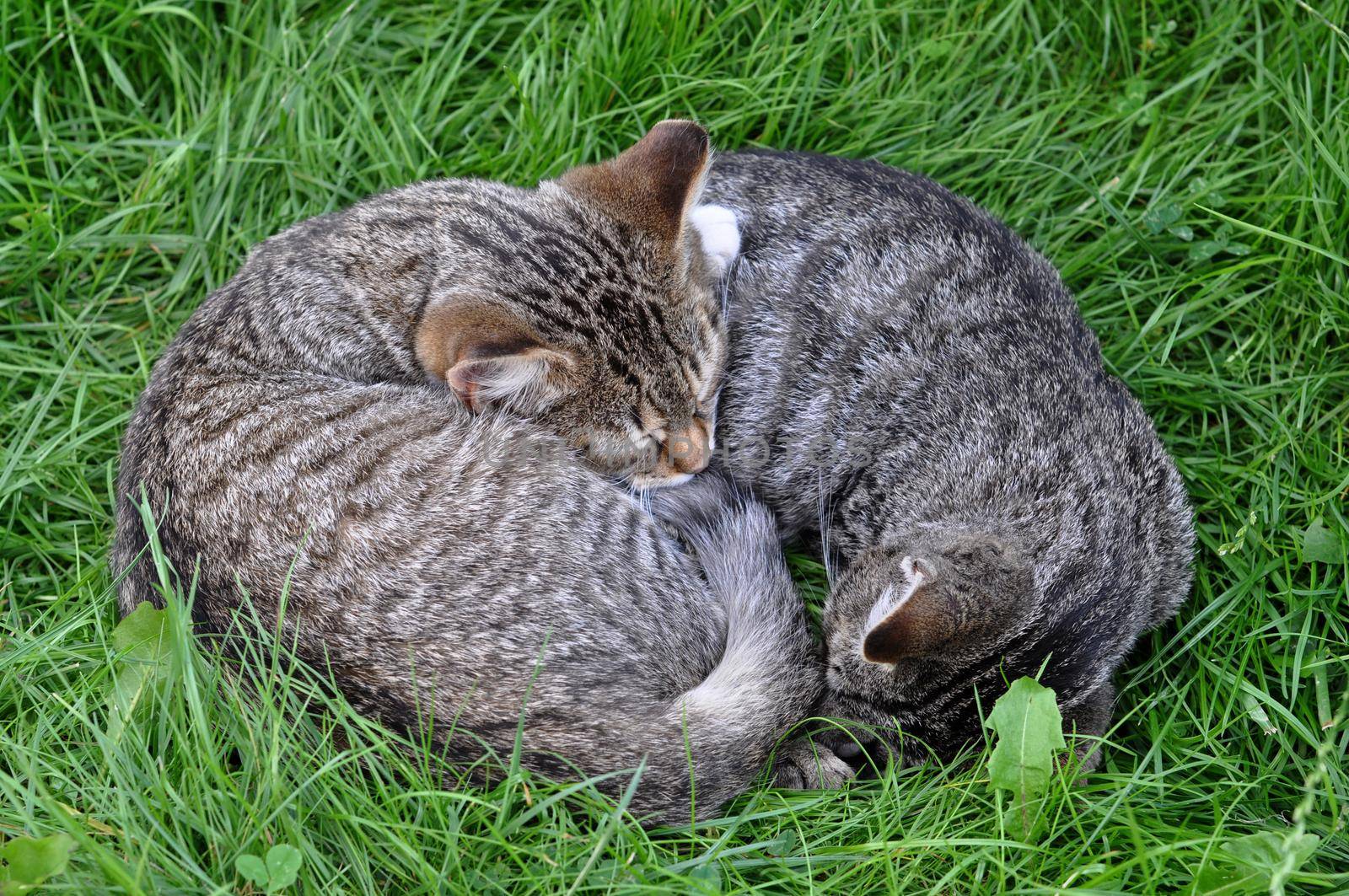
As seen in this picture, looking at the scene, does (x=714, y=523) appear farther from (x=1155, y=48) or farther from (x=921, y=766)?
(x=1155, y=48)

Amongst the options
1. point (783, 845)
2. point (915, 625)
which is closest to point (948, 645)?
point (915, 625)

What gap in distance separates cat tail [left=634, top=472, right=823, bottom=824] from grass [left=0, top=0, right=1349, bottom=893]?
182mm

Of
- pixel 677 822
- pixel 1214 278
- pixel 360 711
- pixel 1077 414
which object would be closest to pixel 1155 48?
pixel 1214 278

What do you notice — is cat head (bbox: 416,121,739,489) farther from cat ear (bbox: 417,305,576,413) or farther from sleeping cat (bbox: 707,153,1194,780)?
sleeping cat (bbox: 707,153,1194,780)

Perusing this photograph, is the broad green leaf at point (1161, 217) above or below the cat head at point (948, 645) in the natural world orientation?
above

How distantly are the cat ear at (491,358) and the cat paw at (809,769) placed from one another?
52.2 inches

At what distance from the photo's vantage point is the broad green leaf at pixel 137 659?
305 centimetres

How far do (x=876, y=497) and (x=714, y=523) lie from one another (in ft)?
1.79

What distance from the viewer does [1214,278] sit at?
13.4 ft

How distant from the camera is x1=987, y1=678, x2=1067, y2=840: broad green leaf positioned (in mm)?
2932

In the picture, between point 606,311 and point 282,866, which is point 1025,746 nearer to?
point 606,311

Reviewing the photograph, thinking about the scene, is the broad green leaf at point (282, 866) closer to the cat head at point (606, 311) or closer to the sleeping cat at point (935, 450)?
the cat head at point (606, 311)

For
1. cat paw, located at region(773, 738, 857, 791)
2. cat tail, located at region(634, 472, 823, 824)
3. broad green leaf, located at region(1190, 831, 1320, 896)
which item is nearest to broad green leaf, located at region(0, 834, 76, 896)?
cat tail, located at region(634, 472, 823, 824)

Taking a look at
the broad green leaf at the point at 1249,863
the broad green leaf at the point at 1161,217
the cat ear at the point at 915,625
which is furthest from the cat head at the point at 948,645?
the broad green leaf at the point at 1161,217
